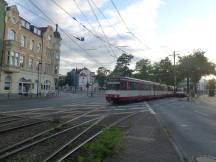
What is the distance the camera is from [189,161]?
784cm

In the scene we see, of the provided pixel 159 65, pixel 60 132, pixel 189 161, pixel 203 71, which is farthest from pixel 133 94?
pixel 159 65

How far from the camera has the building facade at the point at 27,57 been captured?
43094 mm

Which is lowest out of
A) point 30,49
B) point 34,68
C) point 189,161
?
point 189,161

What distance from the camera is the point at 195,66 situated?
7144 cm

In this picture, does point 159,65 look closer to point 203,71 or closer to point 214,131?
point 203,71

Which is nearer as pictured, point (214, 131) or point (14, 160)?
point (14, 160)

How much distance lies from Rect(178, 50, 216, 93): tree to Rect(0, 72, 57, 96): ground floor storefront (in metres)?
32.0

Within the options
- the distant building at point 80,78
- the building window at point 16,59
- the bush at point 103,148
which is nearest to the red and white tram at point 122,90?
the building window at point 16,59

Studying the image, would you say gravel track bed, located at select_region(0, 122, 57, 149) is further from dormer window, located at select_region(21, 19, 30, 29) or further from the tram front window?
dormer window, located at select_region(21, 19, 30, 29)

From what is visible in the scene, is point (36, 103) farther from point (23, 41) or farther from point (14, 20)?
point (23, 41)

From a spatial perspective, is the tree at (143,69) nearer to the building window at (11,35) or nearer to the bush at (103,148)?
the building window at (11,35)

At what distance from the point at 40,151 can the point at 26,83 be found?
4329 centimetres

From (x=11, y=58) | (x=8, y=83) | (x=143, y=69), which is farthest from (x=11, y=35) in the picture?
(x=143, y=69)

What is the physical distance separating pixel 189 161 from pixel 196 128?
22.1 feet
